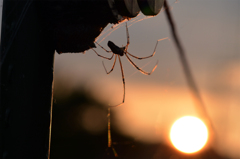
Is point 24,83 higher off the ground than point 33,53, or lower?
lower

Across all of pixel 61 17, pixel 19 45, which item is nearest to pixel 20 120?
pixel 19 45

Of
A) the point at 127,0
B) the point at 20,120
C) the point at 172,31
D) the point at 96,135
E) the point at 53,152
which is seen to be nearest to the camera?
the point at 20,120

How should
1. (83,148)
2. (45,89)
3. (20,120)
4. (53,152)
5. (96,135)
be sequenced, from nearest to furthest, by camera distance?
(20,120) → (45,89) → (53,152) → (83,148) → (96,135)

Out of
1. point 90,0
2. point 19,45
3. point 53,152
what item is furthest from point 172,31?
point 53,152

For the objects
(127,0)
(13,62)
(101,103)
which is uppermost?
(127,0)

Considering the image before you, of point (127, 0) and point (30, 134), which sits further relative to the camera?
point (127, 0)

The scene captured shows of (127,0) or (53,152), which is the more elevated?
(127,0)

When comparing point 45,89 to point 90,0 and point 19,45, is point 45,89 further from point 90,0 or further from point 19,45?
point 90,0

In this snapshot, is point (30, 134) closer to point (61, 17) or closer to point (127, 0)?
point (61, 17)
